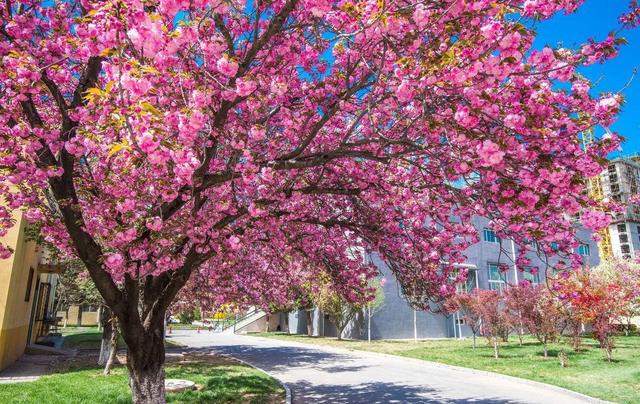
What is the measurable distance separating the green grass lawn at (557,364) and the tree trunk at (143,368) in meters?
10.1

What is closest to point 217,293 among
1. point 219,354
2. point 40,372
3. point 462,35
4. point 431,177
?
point 40,372

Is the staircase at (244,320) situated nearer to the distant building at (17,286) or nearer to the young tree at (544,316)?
the distant building at (17,286)

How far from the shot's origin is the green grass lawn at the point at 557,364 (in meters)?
12.0

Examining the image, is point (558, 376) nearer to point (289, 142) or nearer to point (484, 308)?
point (484, 308)

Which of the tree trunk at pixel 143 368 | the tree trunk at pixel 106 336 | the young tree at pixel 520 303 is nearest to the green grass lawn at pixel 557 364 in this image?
the young tree at pixel 520 303

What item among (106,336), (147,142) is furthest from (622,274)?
(147,142)

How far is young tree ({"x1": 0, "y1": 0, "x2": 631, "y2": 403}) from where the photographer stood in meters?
4.41

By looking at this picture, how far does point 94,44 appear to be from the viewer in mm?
4734

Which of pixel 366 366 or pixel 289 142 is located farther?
pixel 366 366

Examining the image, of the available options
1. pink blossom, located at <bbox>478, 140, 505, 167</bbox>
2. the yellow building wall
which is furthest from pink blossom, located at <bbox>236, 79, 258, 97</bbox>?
the yellow building wall

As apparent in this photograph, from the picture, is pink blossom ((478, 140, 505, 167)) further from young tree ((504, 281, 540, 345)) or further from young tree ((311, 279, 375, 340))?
young tree ((311, 279, 375, 340))

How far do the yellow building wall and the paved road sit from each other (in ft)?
28.5

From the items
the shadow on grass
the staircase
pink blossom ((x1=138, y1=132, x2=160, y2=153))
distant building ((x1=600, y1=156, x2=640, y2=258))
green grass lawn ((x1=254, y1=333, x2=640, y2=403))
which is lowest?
the shadow on grass

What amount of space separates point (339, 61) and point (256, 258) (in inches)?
332
